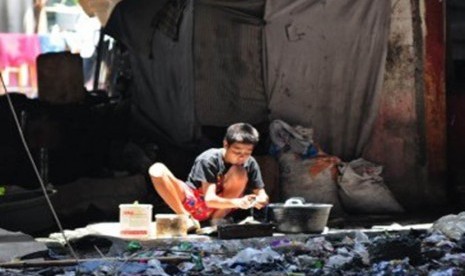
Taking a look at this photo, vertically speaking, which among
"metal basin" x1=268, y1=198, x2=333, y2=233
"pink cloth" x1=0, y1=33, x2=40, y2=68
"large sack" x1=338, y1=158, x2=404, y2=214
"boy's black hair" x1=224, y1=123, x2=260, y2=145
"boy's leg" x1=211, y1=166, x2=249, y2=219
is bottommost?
"large sack" x1=338, y1=158, x2=404, y2=214

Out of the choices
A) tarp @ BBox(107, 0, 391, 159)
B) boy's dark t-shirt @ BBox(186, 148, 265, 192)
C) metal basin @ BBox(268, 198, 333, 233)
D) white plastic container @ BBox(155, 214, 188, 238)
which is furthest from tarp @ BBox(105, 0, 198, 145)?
metal basin @ BBox(268, 198, 333, 233)

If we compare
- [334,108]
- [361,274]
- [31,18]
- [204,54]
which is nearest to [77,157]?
[204,54]

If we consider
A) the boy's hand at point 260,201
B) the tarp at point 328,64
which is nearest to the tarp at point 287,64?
the tarp at point 328,64

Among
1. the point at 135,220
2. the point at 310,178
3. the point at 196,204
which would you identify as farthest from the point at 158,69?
the point at 135,220

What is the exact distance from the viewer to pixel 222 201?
26.3 feet

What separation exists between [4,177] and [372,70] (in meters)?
4.32

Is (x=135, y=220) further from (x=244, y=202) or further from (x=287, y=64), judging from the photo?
(x=287, y=64)

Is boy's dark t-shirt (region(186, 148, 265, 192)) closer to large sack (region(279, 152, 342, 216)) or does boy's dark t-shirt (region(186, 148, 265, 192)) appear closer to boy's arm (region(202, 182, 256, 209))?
boy's arm (region(202, 182, 256, 209))

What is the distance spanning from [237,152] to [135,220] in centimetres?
109

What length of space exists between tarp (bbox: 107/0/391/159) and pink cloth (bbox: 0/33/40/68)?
4.95 meters

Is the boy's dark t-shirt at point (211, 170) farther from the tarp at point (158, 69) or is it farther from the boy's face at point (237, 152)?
the tarp at point (158, 69)

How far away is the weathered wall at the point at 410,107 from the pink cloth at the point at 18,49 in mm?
6523

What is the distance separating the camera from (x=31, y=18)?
1423 cm

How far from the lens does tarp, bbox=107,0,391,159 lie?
10.3 meters
